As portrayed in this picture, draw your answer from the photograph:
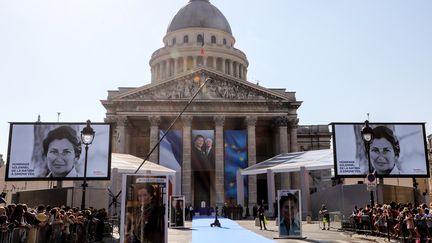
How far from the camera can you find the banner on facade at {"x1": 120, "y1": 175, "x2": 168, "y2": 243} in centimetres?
1222

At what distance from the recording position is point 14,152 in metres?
31.2

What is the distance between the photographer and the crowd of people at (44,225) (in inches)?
478

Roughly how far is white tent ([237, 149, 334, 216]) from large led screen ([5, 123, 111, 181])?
20644 millimetres

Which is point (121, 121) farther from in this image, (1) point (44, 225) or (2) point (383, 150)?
(1) point (44, 225)

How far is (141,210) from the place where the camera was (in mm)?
12219

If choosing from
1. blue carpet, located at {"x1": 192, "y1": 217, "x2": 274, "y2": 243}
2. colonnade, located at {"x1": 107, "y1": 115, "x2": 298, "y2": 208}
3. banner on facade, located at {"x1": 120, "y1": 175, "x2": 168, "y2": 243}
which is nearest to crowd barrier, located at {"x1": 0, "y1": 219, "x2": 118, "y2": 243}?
banner on facade, located at {"x1": 120, "y1": 175, "x2": 168, "y2": 243}

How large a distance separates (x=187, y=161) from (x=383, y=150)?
2977cm

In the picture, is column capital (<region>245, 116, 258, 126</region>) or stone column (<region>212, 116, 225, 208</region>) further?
column capital (<region>245, 116, 258, 126</region>)

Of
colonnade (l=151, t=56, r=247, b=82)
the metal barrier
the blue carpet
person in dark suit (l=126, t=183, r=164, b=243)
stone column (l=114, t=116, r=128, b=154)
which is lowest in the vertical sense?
the blue carpet

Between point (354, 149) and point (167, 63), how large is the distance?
189 feet

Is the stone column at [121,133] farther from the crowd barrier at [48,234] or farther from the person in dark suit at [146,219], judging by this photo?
the person in dark suit at [146,219]

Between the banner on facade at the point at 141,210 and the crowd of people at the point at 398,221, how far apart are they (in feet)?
33.1

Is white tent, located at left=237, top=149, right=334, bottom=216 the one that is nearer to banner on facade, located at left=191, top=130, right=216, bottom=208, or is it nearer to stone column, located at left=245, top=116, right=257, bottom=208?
stone column, located at left=245, top=116, right=257, bottom=208

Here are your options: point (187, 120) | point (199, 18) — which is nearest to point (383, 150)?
point (187, 120)
